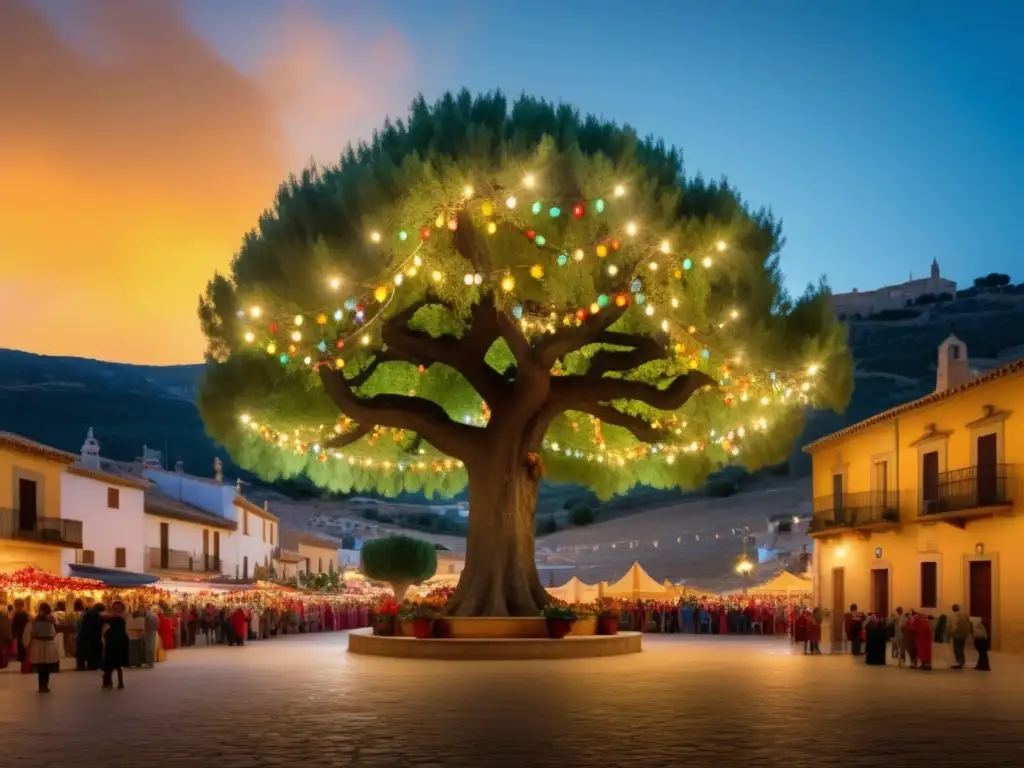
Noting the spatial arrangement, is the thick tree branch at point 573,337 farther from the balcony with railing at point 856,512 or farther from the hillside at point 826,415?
the hillside at point 826,415

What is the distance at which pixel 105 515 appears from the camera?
156 feet

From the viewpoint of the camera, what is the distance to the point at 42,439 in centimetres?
16825

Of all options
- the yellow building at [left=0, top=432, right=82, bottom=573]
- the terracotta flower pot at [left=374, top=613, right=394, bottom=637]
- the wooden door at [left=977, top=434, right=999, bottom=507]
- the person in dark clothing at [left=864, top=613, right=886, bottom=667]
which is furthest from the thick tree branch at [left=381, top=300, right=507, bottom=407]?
the yellow building at [left=0, top=432, right=82, bottom=573]

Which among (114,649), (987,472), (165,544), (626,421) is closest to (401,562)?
(165,544)

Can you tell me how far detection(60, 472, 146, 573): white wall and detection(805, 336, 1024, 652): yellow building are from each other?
2571 centimetres

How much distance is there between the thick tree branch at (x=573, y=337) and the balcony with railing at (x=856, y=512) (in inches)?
572

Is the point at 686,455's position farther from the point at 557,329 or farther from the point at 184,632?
the point at 184,632

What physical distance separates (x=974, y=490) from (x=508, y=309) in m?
13.9

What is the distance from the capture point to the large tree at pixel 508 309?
23703 mm

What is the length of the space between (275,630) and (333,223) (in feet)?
75.7

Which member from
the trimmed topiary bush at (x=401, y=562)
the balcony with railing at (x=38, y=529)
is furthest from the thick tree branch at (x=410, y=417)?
the trimmed topiary bush at (x=401, y=562)

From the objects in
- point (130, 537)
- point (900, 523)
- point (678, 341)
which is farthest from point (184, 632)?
point (900, 523)

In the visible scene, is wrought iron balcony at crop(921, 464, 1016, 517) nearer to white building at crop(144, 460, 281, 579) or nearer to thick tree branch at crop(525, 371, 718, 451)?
thick tree branch at crop(525, 371, 718, 451)

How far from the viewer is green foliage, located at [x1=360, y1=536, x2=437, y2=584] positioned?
266 feet
